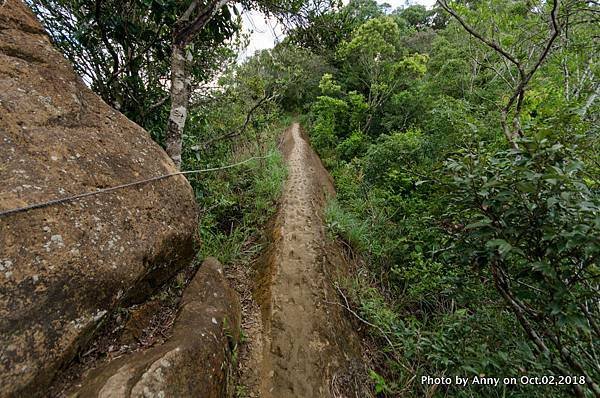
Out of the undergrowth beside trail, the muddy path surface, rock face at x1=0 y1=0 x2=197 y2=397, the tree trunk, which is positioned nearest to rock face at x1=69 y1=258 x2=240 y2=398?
rock face at x1=0 y1=0 x2=197 y2=397

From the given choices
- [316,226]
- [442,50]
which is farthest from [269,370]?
[442,50]

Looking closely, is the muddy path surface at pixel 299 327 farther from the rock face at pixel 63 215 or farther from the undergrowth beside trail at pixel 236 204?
the rock face at pixel 63 215

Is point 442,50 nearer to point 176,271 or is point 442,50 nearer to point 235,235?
point 235,235

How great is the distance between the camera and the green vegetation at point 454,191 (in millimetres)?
1274

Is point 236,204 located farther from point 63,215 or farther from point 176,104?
point 63,215

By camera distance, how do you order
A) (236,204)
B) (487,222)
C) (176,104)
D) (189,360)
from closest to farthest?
1. (487,222)
2. (189,360)
3. (176,104)
4. (236,204)

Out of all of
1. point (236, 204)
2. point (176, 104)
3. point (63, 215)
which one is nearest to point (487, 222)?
point (63, 215)

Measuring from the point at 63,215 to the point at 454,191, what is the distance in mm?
2276

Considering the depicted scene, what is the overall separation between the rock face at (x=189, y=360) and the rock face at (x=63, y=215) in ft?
0.78

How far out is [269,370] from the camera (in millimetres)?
2199

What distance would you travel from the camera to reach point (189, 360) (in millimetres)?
1520

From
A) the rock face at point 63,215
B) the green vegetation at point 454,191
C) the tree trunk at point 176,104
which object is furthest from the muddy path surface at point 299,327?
the tree trunk at point 176,104

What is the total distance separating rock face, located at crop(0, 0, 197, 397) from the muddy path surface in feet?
3.63

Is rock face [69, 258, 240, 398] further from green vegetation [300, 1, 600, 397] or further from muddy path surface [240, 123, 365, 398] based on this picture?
green vegetation [300, 1, 600, 397]
